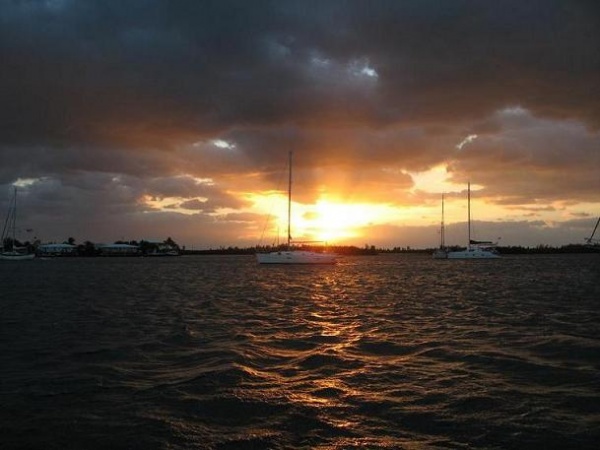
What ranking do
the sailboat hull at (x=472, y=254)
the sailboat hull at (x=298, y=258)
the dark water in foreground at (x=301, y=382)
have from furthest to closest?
the sailboat hull at (x=472, y=254) < the sailboat hull at (x=298, y=258) < the dark water in foreground at (x=301, y=382)

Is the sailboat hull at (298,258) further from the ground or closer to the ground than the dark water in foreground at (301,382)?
further from the ground

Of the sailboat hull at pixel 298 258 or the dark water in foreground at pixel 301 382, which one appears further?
the sailboat hull at pixel 298 258

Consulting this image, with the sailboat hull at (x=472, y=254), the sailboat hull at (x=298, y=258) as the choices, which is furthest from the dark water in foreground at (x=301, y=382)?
the sailboat hull at (x=472, y=254)

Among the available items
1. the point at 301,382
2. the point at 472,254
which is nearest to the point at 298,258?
the point at 472,254

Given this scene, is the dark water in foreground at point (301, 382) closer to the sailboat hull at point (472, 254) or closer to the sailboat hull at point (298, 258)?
the sailboat hull at point (298, 258)

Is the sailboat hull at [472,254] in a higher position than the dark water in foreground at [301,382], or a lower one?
higher

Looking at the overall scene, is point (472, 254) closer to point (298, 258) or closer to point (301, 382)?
point (298, 258)

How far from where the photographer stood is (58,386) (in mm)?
12891

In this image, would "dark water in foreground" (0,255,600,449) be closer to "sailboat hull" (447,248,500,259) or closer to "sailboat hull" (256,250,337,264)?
"sailboat hull" (256,250,337,264)

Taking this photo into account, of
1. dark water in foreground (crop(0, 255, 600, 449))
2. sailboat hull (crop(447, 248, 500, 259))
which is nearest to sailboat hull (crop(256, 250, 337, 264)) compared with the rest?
sailboat hull (crop(447, 248, 500, 259))

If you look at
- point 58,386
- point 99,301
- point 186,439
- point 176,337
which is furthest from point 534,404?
point 99,301

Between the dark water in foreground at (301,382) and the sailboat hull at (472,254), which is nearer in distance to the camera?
the dark water in foreground at (301,382)

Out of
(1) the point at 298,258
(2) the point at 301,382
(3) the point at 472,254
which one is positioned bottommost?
(2) the point at 301,382

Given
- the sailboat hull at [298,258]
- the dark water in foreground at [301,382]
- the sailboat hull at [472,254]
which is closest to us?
the dark water in foreground at [301,382]
